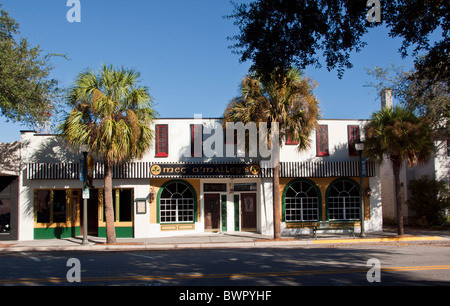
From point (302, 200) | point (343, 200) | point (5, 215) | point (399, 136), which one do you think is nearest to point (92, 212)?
point (5, 215)

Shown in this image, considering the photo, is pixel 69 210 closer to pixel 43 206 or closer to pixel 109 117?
pixel 43 206

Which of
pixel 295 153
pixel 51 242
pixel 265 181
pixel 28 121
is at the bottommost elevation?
pixel 51 242

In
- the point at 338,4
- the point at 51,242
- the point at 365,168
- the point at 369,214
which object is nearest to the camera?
the point at 338,4

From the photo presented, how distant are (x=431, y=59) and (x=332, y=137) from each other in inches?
512

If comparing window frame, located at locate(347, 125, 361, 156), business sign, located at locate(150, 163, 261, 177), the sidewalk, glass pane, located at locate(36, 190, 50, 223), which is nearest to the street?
the sidewalk

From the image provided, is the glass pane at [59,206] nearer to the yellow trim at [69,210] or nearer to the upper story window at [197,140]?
the yellow trim at [69,210]

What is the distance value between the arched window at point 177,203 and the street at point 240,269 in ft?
21.0

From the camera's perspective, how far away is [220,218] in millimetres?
21094

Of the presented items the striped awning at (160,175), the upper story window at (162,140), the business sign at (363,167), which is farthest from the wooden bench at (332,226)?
the upper story window at (162,140)

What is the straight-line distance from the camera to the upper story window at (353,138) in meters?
21.0

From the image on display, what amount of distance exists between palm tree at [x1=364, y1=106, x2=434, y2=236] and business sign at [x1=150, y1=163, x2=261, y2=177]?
5789 millimetres

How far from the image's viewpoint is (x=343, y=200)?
2116cm

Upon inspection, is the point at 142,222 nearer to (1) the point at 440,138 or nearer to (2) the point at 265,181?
(2) the point at 265,181
